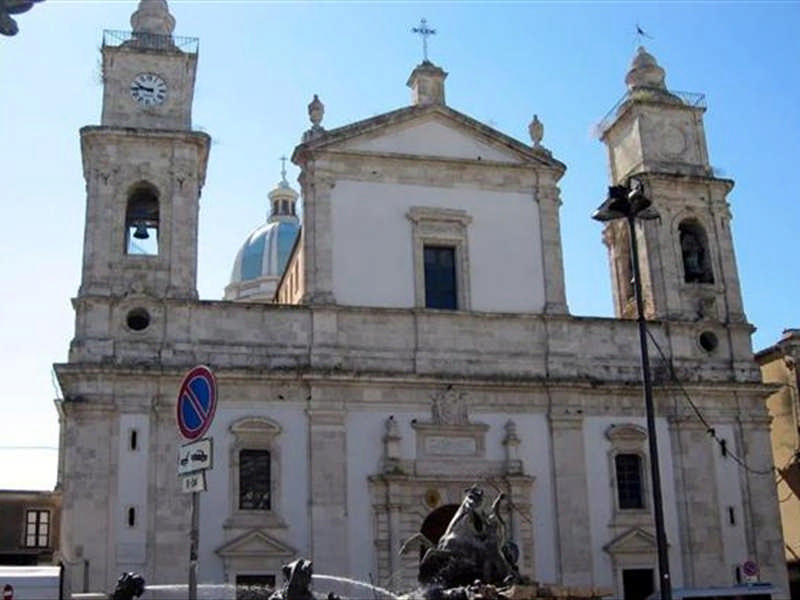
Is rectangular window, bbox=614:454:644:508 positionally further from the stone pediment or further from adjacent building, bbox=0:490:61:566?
adjacent building, bbox=0:490:61:566

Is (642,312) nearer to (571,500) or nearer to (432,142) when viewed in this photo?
(571,500)

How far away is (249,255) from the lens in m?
60.1

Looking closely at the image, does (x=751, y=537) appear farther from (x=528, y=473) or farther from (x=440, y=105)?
(x=440, y=105)

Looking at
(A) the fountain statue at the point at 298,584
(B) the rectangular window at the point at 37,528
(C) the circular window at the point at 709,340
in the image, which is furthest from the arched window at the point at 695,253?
(B) the rectangular window at the point at 37,528

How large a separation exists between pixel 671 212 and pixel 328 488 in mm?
12994

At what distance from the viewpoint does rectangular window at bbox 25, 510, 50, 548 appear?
3991 cm

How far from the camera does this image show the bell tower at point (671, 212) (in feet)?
104

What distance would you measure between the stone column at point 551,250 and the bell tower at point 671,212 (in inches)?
86.1

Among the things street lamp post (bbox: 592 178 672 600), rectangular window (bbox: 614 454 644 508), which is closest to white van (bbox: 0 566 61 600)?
street lamp post (bbox: 592 178 672 600)

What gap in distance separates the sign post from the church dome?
45.6 metres

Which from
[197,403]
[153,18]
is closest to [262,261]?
[153,18]

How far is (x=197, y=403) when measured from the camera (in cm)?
1110

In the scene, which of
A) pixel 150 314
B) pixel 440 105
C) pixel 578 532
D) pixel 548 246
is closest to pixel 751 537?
pixel 578 532

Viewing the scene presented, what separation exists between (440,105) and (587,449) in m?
10.1
